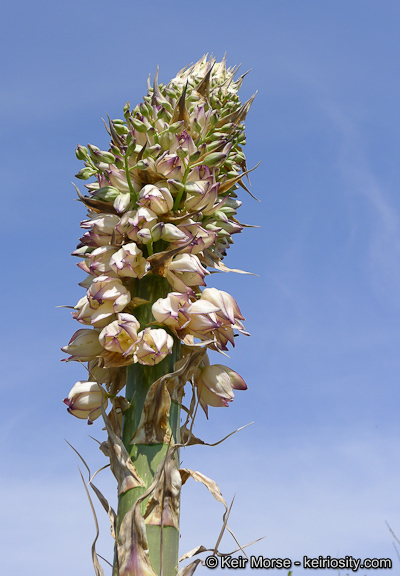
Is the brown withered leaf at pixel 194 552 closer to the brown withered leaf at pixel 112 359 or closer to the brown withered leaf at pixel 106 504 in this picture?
the brown withered leaf at pixel 106 504

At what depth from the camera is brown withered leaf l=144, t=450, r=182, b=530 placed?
8.42ft

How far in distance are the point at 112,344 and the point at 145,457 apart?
59cm

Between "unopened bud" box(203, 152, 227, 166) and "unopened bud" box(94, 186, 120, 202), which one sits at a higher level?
"unopened bud" box(203, 152, 227, 166)

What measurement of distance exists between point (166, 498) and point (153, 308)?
95 centimetres

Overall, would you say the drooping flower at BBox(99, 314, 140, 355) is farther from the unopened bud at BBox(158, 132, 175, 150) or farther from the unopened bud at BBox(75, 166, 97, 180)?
the unopened bud at BBox(75, 166, 97, 180)

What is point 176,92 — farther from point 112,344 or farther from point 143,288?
point 112,344

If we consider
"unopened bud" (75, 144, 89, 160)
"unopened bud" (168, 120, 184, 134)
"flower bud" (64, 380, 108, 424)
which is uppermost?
"unopened bud" (75, 144, 89, 160)

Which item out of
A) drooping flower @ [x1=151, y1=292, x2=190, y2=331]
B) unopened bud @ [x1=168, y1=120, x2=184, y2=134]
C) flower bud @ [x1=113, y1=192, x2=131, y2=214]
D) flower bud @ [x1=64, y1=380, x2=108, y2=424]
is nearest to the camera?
drooping flower @ [x1=151, y1=292, x2=190, y2=331]

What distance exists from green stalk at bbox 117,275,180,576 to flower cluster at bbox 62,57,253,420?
2.4 inches

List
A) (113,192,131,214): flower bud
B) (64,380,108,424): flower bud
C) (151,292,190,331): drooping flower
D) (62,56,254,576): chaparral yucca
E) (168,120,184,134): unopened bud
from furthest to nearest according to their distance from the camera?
1. (168,120,184,134): unopened bud
2. (113,192,131,214): flower bud
3. (64,380,108,424): flower bud
4. (151,292,190,331): drooping flower
5. (62,56,254,576): chaparral yucca

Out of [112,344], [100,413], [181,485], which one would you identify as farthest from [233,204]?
[181,485]

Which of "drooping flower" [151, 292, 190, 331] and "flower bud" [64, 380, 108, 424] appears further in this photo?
"flower bud" [64, 380, 108, 424]

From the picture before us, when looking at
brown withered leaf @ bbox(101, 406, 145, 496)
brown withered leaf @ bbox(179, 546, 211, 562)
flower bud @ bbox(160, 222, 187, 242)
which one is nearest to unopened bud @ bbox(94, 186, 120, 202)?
flower bud @ bbox(160, 222, 187, 242)

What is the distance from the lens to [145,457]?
2.71m
